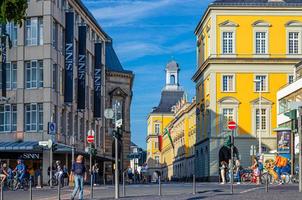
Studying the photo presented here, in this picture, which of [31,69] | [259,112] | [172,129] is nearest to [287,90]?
[259,112]

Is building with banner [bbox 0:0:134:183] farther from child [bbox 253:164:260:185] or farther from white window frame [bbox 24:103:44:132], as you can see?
child [bbox 253:164:260:185]

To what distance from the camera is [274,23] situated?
3750 inches

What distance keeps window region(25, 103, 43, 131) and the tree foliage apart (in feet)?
180

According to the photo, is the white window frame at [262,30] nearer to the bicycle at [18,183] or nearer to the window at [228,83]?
the window at [228,83]

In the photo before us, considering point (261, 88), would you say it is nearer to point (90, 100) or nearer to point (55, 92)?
point (90, 100)

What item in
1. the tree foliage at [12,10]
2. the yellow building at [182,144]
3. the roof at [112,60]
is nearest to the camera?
the tree foliage at [12,10]

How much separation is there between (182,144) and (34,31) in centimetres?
7582

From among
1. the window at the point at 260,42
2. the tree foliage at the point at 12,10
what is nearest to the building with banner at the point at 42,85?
the window at the point at 260,42

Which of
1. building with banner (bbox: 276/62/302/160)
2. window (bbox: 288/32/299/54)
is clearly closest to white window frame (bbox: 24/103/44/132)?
building with banner (bbox: 276/62/302/160)

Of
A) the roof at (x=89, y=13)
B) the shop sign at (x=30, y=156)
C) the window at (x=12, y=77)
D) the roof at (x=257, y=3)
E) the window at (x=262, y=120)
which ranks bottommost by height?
the shop sign at (x=30, y=156)

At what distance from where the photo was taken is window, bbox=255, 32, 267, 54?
95188 millimetres

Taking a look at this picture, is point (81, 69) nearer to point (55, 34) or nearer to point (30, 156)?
point (55, 34)

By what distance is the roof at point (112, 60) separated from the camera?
4823 inches

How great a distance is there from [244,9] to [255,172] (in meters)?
41.7
